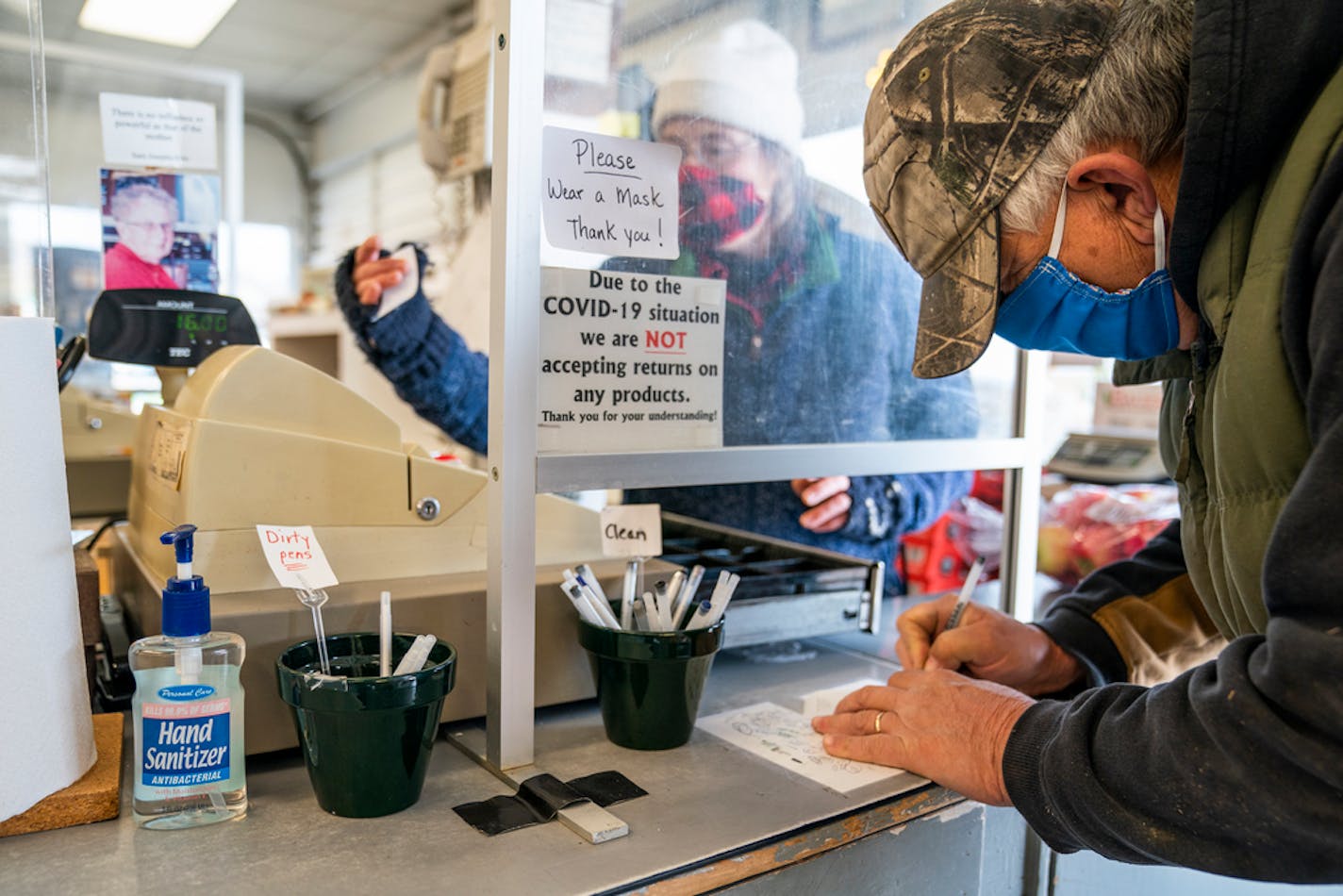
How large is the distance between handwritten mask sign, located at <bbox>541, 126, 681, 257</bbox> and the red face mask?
0.02 m

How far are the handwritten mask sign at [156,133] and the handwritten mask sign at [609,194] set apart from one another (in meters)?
0.87

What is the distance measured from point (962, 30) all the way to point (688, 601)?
1.94 feet

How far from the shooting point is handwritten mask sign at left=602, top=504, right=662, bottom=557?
42.7 inches

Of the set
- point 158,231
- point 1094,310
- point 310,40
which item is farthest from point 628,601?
point 310,40

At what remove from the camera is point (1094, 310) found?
88 cm

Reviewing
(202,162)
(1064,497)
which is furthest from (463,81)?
(1064,497)

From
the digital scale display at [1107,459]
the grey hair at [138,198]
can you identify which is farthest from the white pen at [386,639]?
the digital scale display at [1107,459]

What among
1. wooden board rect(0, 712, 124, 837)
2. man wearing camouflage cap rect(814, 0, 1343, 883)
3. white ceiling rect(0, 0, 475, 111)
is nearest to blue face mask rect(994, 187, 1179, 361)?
man wearing camouflage cap rect(814, 0, 1343, 883)

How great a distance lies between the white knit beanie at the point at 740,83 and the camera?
1.05 meters

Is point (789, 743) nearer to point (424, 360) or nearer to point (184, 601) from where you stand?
point (184, 601)

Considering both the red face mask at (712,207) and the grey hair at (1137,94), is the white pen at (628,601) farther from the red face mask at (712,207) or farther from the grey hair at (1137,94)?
the grey hair at (1137,94)

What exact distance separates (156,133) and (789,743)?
4.20ft

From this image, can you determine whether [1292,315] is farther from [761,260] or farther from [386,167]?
[386,167]

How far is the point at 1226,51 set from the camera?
701mm
